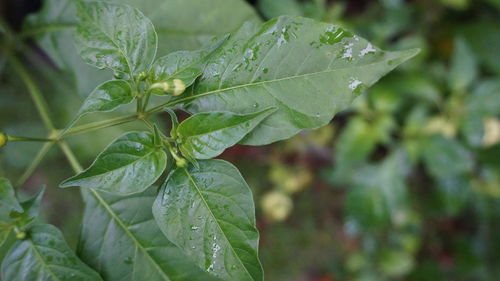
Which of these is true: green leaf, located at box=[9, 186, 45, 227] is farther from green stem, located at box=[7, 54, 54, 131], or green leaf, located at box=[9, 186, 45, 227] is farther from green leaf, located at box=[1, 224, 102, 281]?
green stem, located at box=[7, 54, 54, 131]

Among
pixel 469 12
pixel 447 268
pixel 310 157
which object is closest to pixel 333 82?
pixel 310 157

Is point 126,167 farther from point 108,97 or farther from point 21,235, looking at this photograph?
point 21,235

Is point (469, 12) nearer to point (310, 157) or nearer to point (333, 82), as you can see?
point (310, 157)

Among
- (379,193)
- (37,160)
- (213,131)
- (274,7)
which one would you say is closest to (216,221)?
(213,131)

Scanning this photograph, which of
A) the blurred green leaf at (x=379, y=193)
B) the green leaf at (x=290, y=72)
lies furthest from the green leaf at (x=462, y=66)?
the green leaf at (x=290, y=72)

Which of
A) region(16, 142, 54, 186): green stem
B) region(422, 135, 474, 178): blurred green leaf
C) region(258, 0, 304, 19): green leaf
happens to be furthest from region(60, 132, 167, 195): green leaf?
region(422, 135, 474, 178): blurred green leaf

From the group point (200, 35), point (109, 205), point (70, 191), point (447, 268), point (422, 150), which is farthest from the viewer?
point (447, 268)
